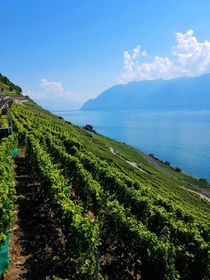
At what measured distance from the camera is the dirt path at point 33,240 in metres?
16.0

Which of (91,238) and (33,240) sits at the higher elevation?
(91,238)

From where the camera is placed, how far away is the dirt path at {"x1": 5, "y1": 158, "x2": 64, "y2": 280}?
16.0 meters

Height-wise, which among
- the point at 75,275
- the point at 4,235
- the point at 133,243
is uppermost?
the point at 4,235

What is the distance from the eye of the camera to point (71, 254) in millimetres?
16453

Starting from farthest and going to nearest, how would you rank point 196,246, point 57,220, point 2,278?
1. point 57,220
2. point 196,246
3. point 2,278

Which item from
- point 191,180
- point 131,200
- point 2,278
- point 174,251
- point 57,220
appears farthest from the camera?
point 191,180

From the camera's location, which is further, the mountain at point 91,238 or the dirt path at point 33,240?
the dirt path at point 33,240

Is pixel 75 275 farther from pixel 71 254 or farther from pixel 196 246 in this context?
pixel 196 246

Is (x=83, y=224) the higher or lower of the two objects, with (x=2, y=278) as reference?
higher

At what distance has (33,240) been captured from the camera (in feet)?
62.1

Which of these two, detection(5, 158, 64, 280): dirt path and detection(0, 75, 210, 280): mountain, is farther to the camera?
detection(5, 158, 64, 280): dirt path

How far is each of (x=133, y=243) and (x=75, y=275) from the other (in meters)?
3.26

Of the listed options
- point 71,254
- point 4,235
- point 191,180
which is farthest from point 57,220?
point 191,180

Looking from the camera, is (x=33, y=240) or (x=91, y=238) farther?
(x=33, y=240)
